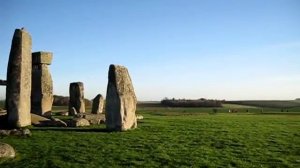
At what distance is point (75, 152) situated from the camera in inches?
671

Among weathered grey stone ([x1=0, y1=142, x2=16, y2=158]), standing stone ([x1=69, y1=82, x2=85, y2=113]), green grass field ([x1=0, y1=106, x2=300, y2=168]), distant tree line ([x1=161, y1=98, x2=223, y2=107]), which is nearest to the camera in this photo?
green grass field ([x1=0, y1=106, x2=300, y2=168])

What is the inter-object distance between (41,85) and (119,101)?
44.9 feet

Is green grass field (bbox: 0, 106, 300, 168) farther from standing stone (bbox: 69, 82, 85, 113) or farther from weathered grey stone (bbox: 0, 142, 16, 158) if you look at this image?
standing stone (bbox: 69, 82, 85, 113)

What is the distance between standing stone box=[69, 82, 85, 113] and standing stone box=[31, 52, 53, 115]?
3.01 meters

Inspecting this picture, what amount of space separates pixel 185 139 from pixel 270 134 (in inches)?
218

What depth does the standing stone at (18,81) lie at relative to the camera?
2414cm

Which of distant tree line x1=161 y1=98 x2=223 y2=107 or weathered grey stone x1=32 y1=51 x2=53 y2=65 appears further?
distant tree line x1=161 y1=98 x2=223 y2=107

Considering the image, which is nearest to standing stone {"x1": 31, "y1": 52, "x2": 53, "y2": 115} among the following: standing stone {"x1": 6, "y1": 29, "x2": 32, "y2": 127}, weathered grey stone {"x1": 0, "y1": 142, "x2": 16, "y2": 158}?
standing stone {"x1": 6, "y1": 29, "x2": 32, "y2": 127}

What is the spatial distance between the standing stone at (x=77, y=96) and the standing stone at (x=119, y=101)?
14.2 m

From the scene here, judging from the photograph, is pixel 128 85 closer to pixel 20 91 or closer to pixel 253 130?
pixel 20 91

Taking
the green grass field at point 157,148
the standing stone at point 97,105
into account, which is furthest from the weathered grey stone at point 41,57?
the green grass field at point 157,148

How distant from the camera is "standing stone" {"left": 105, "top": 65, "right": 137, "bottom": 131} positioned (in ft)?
76.1

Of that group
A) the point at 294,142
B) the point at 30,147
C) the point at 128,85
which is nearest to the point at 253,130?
the point at 294,142

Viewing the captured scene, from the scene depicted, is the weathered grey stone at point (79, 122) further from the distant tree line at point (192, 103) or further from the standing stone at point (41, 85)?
the distant tree line at point (192, 103)
